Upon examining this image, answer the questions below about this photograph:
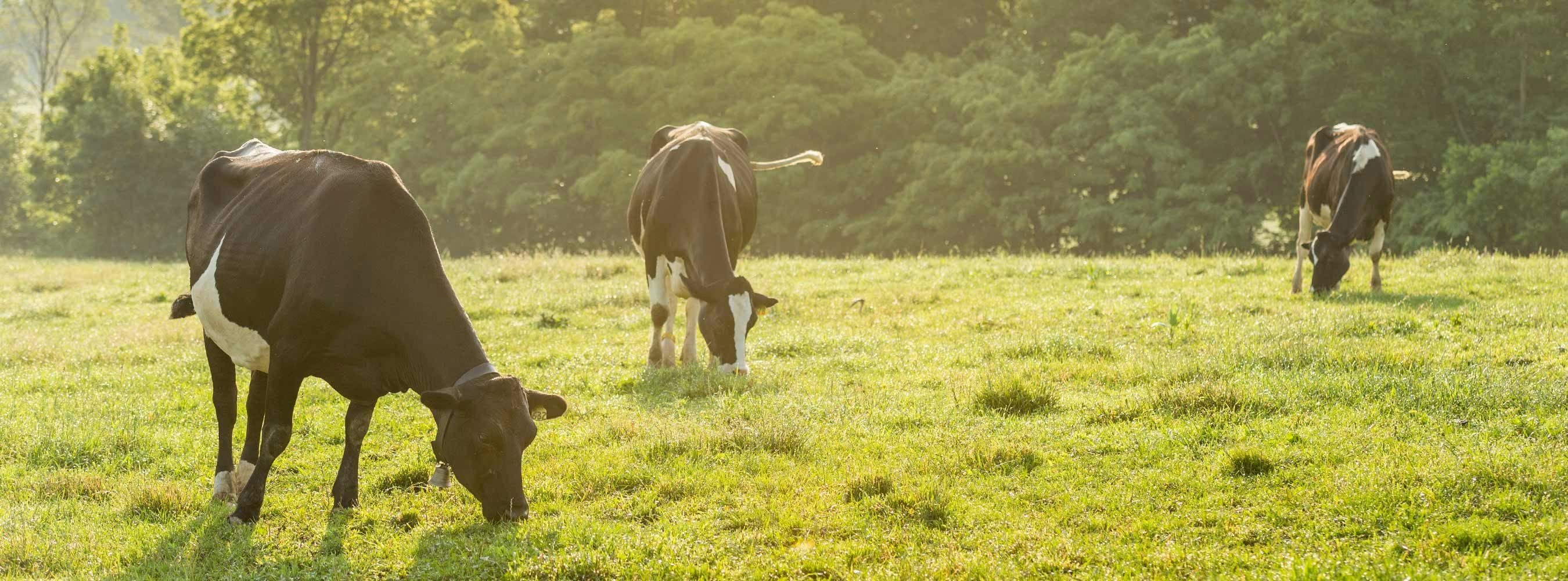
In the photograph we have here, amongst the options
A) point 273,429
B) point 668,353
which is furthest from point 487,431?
point 668,353

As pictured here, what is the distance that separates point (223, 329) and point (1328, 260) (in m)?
11.8

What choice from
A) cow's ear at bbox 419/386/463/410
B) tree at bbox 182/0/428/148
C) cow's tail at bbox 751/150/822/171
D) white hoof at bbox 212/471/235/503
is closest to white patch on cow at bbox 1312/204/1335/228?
cow's tail at bbox 751/150/822/171

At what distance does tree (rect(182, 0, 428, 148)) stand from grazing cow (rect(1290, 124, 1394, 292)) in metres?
36.3

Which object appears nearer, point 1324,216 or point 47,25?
point 1324,216

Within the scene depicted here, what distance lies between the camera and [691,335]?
11.7m

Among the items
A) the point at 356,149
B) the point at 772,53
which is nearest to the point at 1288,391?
the point at 772,53

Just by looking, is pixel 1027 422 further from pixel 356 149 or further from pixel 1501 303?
pixel 356 149

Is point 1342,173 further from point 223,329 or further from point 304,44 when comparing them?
point 304,44

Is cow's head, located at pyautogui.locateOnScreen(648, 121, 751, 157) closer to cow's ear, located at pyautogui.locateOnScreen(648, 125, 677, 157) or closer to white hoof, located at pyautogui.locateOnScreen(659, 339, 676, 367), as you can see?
cow's ear, located at pyautogui.locateOnScreen(648, 125, 677, 157)

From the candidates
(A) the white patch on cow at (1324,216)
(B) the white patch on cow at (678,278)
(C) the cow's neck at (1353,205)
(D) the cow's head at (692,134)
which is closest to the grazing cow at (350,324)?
(B) the white patch on cow at (678,278)

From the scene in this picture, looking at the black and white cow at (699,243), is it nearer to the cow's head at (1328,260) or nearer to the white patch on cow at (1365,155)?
the cow's head at (1328,260)

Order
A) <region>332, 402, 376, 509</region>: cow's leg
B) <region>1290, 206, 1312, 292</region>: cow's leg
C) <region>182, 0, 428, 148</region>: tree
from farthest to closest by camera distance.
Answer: <region>182, 0, 428, 148</region>: tree < <region>1290, 206, 1312, 292</region>: cow's leg < <region>332, 402, 376, 509</region>: cow's leg

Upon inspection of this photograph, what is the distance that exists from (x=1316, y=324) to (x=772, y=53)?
2707cm

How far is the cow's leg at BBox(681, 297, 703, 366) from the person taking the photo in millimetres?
11543
